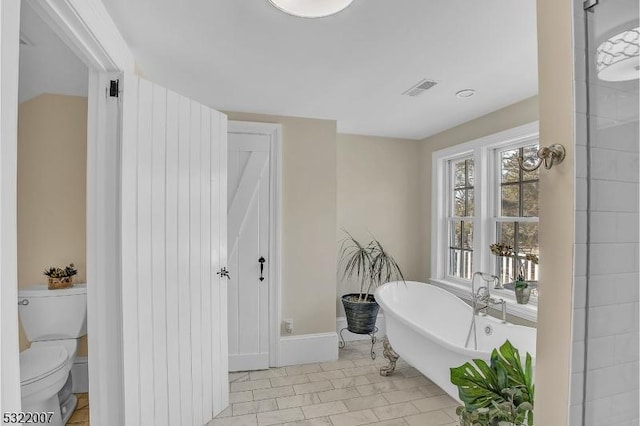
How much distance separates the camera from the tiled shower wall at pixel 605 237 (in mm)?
758

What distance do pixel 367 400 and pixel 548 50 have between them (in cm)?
242

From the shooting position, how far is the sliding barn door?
1.67 metres

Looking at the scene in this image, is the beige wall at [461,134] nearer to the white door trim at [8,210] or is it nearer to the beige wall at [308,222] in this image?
the beige wall at [308,222]

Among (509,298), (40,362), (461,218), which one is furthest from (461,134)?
(40,362)

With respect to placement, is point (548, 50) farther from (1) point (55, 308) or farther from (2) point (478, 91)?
(1) point (55, 308)

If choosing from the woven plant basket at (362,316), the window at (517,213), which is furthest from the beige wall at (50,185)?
the window at (517,213)

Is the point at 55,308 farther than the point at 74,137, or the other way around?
the point at 74,137

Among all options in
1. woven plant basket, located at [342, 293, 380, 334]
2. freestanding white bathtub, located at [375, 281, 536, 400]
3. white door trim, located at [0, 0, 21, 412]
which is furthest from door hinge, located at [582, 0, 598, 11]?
woven plant basket, located at [342, 293, 380, 334]

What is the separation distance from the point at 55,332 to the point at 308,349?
200cm

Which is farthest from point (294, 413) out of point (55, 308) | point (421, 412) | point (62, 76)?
point (62, 76)

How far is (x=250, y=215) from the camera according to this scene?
9.76 feet

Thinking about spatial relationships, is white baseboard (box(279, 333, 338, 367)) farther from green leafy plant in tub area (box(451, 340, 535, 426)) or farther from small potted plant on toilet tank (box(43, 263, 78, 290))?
green leafy plant in tub area (box(451, 340, 535, 426))

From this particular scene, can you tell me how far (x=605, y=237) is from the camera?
81cm

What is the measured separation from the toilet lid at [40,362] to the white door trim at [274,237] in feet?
4.97
